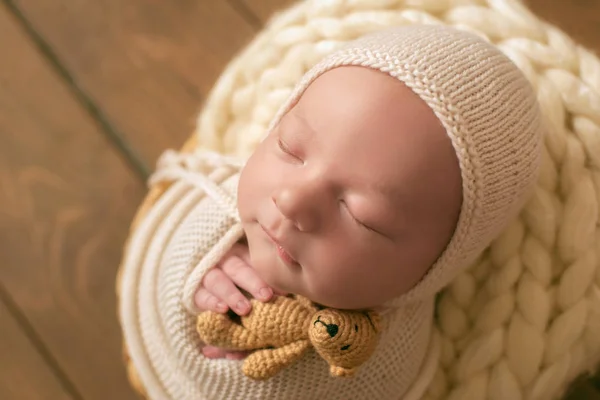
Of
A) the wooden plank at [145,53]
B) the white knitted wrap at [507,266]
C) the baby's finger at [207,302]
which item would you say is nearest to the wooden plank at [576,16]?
the white knitted wrap at [507,266]

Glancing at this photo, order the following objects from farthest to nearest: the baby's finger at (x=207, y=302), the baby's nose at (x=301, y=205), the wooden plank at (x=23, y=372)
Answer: the wooden plank at (x=23, y=372), the baby's finger at (x=207, y=302), the baby's nose at (x=301, y=205)

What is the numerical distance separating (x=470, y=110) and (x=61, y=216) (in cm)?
78

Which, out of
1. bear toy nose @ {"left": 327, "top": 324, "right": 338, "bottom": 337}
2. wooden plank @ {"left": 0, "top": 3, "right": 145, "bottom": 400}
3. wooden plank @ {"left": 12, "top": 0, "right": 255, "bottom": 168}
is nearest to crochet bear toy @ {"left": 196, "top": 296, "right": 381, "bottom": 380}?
bear toy nose @ {"left": 327, "top": 324, "right": 338, "bottom": 337}

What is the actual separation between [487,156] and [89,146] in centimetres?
78

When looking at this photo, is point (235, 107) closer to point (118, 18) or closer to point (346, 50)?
point (346, 50)

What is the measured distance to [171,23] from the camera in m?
1.21

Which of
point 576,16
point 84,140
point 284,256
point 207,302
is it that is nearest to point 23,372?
point 84,140

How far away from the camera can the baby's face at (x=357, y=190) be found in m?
0.54

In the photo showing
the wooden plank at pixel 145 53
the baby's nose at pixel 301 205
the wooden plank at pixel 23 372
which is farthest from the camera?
the wooden plank at pixel 145 53

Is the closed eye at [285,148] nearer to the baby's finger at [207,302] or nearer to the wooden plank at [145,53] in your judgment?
the baby's finger at [207,302]

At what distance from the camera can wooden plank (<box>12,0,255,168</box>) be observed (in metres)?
1.16

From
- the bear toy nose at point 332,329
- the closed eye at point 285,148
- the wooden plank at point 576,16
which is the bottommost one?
the wooden plank at point 576,16

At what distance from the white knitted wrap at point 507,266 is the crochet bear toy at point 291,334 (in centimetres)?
5

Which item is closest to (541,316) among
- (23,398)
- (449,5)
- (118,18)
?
(449,5)
